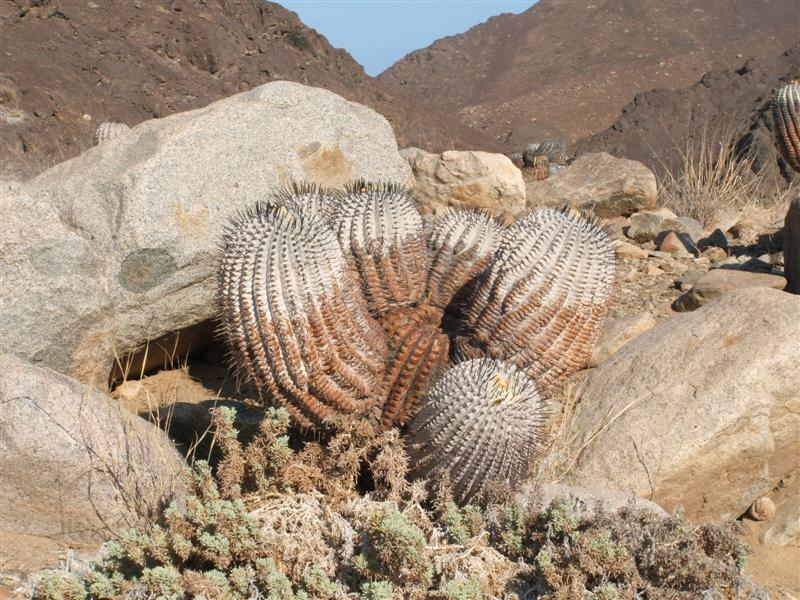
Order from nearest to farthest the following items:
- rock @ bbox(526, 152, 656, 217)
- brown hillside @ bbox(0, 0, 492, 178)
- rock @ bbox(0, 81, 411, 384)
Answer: rock @ bbox(0, 81, 411, 384) < rock @ bbox(526, 152, 656, 217) < brown hillside @ bbox(0, 0, 492, 178)

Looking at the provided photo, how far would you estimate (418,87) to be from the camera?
41.5 m

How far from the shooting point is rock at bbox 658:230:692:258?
6.70 m

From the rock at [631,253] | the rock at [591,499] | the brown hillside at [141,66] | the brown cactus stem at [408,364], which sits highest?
the brown hillside at [141,66]

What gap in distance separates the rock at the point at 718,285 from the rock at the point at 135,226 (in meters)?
2.25

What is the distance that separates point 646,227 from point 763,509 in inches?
153

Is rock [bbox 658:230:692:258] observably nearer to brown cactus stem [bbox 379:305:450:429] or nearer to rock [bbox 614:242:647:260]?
rock [bbox 614:242:647:260]

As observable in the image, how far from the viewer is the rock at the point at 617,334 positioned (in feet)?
15.1

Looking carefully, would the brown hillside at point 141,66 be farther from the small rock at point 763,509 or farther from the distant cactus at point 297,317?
the small rock at point 763,509

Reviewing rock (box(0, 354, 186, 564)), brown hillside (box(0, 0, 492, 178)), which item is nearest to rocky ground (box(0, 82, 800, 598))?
rock (box(0, 354, 186, 564))

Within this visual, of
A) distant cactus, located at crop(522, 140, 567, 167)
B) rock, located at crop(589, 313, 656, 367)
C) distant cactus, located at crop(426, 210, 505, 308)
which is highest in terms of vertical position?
distant cactus, located at crop(522, 140, 567, 167)

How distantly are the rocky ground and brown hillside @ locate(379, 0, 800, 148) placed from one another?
2558 cm

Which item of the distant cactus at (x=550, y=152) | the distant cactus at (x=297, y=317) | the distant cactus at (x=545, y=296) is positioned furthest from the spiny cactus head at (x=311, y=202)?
the distant cactus at (x=550, y=152)

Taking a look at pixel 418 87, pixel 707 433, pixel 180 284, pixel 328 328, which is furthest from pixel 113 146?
pixel 418 87

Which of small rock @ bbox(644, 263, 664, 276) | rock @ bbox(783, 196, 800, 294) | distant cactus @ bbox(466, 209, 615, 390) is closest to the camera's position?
distant cactus @ bbox(466, 209, 615, 390)
